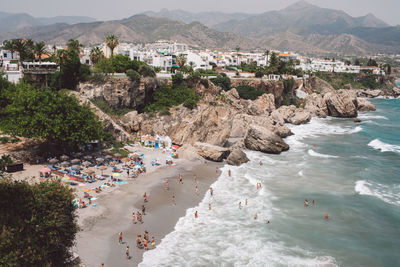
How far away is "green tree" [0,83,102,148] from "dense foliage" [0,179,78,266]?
62.6 ft

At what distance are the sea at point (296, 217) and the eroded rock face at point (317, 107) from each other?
33825mm

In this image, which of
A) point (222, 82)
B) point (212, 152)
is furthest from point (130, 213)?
point (222, 82)

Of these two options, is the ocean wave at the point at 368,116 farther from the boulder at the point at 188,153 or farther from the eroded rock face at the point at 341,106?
the boulder at the point at 188,153

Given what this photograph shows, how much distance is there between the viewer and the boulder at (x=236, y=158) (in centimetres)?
3788

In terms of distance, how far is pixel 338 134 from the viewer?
57656 millimetres

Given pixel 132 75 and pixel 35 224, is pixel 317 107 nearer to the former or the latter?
pixel 132 75

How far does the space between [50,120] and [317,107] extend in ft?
213

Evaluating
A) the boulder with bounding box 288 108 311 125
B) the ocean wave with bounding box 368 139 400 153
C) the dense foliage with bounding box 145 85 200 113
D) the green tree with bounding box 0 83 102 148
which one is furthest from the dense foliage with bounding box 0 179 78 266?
the boulder with bounding box 288 108 311 125

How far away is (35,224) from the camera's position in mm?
12531

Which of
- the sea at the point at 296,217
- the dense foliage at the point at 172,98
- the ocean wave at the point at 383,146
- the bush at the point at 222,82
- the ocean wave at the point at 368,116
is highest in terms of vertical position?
the bush at the point at 222,82

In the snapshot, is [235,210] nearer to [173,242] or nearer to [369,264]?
[173,242]

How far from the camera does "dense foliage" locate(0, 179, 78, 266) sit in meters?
11.3

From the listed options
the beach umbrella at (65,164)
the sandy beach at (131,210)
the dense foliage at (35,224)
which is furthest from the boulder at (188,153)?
the dense foliage at (35,224)

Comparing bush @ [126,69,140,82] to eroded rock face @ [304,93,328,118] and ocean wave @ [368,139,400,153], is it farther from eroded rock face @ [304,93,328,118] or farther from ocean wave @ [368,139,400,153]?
eroded rock face @ [304,93,328,118]
